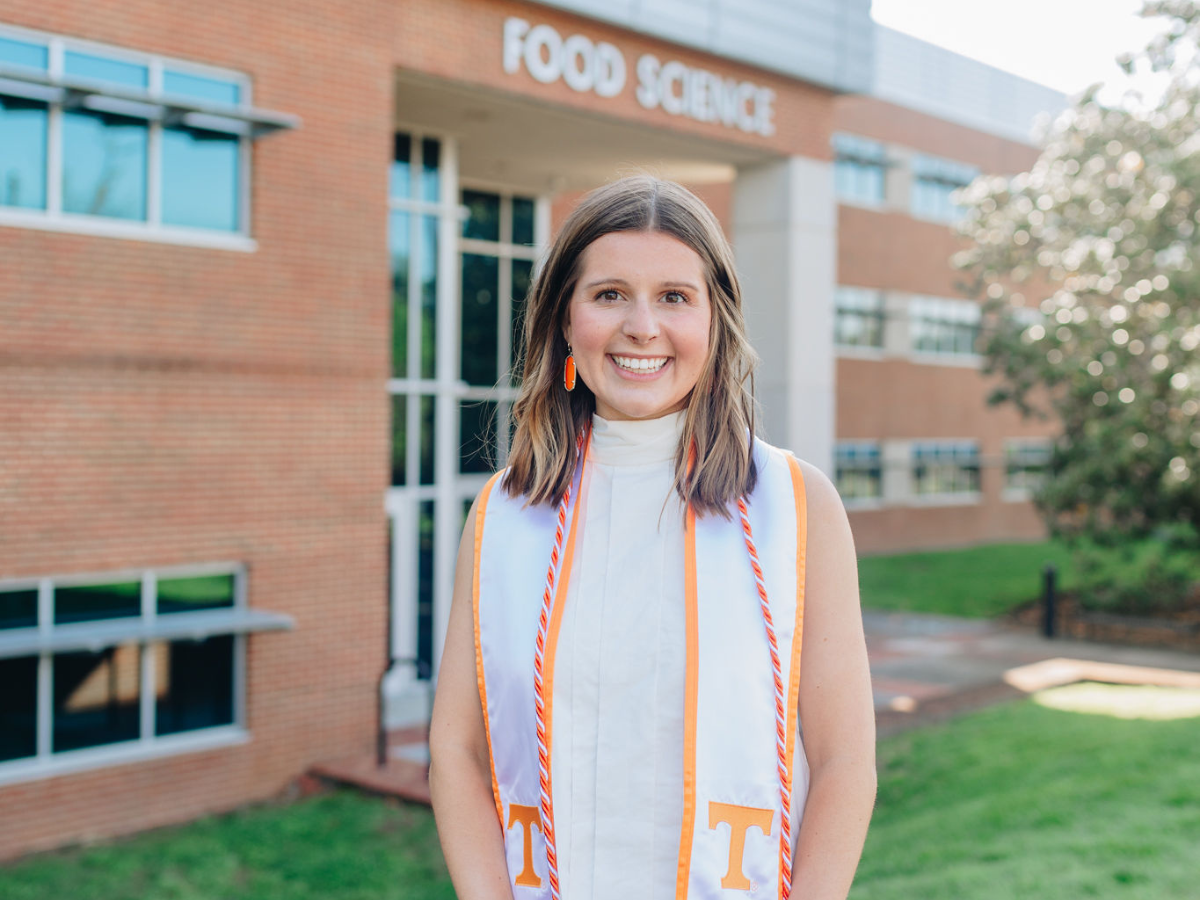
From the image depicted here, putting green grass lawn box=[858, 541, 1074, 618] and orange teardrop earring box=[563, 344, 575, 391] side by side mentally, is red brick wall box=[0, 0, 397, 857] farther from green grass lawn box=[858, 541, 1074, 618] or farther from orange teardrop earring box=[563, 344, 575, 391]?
green grass lawn box=[858, 541, 1074, 618]

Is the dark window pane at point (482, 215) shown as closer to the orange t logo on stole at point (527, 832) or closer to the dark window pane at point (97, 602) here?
the dark window pane at point (97, 602)

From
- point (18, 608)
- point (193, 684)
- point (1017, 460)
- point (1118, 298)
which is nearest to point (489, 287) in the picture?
point (193, 684)

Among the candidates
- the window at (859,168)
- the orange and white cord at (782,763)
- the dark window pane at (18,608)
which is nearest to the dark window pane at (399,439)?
the dark window pane at (18,608)

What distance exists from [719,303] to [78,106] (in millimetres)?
7455

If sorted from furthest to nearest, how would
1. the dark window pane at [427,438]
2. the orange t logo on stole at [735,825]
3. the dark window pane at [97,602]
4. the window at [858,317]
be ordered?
the window at [858,317]
the dark window pane at [427,438]
the dark window pane at [97,602]
the orange t logo on stole at [735,825]

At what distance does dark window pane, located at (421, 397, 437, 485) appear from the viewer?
1234 centimetres

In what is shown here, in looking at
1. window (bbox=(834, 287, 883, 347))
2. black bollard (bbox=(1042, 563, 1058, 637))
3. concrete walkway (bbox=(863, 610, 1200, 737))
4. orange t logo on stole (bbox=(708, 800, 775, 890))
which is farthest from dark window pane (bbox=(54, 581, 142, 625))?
window (bbox=(834, 287, 883, 347))

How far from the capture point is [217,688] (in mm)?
9172

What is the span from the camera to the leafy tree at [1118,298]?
14.6m

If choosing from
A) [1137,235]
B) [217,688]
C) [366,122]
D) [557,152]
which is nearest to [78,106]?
[366,122]

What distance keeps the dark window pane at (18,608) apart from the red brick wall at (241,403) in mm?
197

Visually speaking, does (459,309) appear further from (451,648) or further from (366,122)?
(451,648)

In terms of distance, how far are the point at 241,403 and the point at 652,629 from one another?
7595mm

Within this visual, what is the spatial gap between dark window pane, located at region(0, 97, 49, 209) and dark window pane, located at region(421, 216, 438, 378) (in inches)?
178
